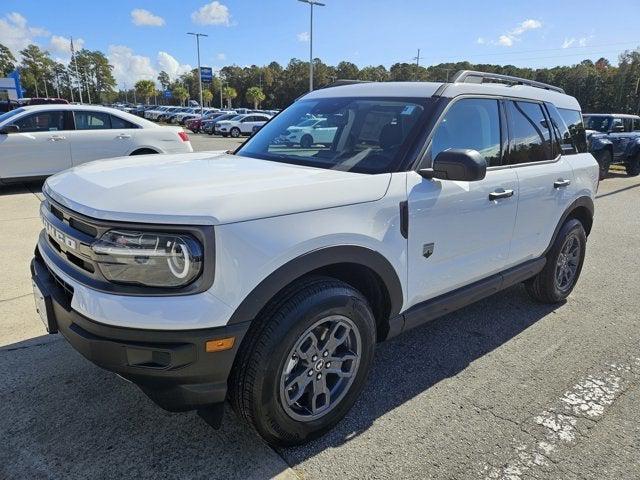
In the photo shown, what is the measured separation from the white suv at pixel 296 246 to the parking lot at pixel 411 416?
0.86 ft

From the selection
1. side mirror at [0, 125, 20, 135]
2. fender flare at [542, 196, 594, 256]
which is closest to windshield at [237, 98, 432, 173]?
fender flare at [542, 196, 594, 256]

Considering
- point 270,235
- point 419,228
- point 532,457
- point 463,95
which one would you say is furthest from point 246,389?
point 463,95

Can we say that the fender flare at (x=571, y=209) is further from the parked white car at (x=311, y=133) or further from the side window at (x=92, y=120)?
the side window at (x=92, y=120)

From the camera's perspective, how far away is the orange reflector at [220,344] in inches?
76.8

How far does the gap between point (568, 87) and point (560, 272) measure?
70169 mm

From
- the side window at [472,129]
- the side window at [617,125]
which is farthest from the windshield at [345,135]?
the side window at [617,125]

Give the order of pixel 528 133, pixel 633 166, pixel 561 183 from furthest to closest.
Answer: pixel 633 166 < pixel 561 183 < pixel 528 133

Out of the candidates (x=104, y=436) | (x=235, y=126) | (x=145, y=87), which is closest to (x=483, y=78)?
(x=104, y=436)

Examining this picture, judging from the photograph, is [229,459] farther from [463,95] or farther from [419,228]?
[463,95]

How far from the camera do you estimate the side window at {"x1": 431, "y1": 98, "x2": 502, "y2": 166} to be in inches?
115

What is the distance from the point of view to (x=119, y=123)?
9.38m

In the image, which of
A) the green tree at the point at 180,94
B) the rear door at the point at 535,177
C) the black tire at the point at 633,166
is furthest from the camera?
the green tree at the point at 180,94

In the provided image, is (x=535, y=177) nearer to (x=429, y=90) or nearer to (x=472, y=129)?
(x=472, y=129)

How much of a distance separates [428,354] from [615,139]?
561 inches
